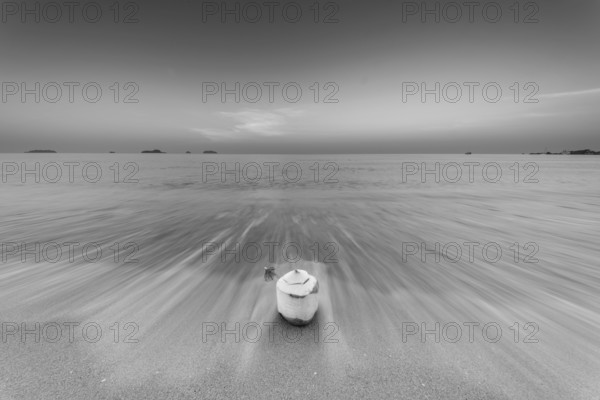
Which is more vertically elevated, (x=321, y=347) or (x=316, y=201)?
(x=316, y=201)

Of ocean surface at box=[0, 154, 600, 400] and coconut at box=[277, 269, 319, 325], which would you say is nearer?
ocean surface at box=[0, 154, 600, 400]

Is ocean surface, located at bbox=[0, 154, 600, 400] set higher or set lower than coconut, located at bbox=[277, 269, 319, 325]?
lower

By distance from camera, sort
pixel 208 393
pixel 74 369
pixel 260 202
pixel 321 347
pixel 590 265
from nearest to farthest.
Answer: pixel 208 393
pixel 74 369
pixel 321 347
pixel 590 265
pixel 260 202

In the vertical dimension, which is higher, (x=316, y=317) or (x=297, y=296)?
(x=297, y=296)

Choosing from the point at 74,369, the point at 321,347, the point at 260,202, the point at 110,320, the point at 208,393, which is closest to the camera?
the point at 208,393

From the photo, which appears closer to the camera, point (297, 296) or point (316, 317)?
point (297, 296)

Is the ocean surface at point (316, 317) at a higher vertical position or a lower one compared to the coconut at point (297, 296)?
lower

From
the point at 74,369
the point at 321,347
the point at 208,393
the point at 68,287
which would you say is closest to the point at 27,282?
the point at 68,287

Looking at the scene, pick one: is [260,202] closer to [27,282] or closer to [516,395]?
[27,282]

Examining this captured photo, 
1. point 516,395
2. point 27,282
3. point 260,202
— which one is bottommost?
point 516,395

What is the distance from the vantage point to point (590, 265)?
7184 mm

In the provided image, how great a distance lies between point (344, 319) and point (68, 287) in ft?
21.7

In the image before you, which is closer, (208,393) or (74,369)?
(208,393)

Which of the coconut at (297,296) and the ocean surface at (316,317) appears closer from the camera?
the ocean surface at (316,317)
